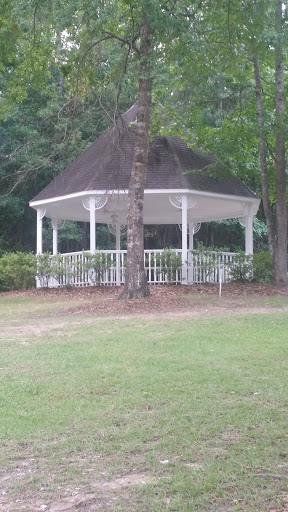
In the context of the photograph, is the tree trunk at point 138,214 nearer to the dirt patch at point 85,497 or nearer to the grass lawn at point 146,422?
the grass lawn at point 146,422

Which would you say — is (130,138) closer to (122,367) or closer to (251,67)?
(251,67)

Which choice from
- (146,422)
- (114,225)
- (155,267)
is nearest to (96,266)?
(155,267)

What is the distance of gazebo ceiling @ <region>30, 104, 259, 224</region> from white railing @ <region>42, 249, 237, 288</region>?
1.84m

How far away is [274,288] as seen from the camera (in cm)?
1692

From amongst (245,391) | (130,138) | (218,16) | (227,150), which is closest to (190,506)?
(245,391)

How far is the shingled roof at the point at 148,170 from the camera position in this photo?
18.4 meters

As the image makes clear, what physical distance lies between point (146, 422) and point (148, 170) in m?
14.4

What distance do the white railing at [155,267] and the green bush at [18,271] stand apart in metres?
1.65

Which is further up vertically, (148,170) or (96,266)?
(148,170)

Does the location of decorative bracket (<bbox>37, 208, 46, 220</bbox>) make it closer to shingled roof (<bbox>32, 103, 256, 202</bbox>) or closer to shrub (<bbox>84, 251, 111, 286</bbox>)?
shingled roof (<bbox>32, 103, 256, 202</bbox>)

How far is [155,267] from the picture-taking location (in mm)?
18469

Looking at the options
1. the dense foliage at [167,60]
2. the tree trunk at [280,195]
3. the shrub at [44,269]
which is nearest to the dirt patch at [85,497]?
the dense foliage at [167,60]

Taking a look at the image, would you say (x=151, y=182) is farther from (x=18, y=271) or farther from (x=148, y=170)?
(x=18, y=271)

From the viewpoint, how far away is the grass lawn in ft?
12.9
